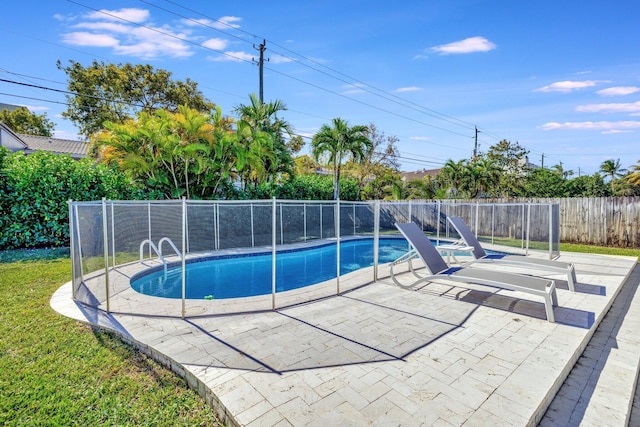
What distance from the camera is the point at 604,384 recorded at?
2.99 meters

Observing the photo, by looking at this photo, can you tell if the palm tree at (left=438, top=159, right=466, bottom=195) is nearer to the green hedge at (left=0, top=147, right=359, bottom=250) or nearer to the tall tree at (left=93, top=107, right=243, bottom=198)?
the tall tree at (left=93, top=107, right=243, bottom=198)

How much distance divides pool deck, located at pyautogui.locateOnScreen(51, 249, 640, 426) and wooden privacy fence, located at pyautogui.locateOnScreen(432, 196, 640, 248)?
9227 millimetres

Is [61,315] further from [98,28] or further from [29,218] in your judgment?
[98,28]

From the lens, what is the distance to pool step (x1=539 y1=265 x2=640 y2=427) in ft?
8.34

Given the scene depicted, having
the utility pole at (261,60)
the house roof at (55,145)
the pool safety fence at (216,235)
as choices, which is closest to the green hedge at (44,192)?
the pool safety fence at (216,235)

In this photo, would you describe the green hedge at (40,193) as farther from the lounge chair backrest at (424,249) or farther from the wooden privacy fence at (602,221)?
the wooden privacy fence at (602,221)

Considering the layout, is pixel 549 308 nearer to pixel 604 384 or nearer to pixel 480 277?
pixel 480 277

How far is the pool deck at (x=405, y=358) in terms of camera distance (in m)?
2.46

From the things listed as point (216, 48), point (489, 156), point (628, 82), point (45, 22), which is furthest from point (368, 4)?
point (489, 156)

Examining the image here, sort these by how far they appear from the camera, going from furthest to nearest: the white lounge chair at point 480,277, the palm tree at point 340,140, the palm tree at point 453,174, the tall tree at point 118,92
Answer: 1. the palm tree at point 453,174
2. the tall tree at point 118,92
3. the palm tree at point 340,140
4. the white lounge chair at point 480,277

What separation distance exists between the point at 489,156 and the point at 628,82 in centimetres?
1087

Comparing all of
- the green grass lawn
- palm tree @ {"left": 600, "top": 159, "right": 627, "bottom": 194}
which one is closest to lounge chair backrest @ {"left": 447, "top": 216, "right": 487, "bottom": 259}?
the green grass lawn

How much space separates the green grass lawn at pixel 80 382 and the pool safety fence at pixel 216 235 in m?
0.86

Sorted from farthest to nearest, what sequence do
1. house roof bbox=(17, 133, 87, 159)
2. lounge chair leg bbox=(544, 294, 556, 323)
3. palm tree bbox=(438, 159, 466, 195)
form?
1. house roof bbox=(17, 133, 87, 159)
2. palm tree bbox=(438, 159, 466, 195)
3. lounge chair leg bbox=(544, 294, 556, 323)
